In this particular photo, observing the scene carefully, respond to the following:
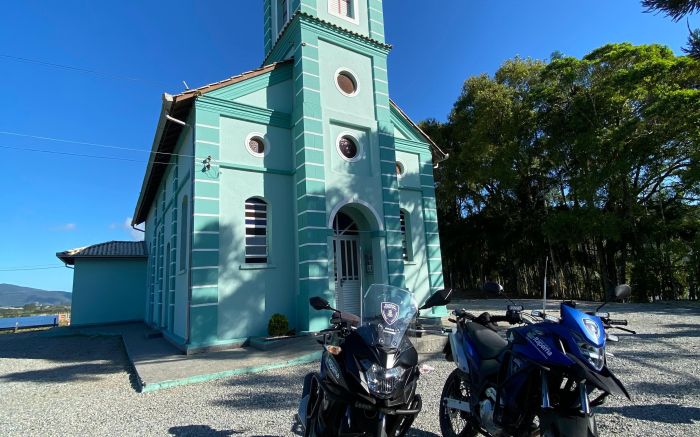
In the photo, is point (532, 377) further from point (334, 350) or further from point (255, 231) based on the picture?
point (255, 231)

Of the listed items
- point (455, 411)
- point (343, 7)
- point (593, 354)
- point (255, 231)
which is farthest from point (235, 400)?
point (343, 7)

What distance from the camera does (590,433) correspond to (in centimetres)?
233

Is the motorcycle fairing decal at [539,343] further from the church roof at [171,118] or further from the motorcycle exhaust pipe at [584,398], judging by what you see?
the church roof at [171,118]

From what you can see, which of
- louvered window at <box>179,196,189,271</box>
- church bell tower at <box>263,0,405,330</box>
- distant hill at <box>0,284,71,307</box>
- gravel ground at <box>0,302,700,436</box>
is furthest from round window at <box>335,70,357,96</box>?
distant hill at <box>0,284,71,307</box>

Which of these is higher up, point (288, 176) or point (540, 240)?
point (288, 176)

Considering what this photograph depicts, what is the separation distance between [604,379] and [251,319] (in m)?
7.32

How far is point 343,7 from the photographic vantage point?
1120 centimetres

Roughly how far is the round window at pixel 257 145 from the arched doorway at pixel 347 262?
8.31 feet

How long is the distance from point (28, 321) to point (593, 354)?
88.4 feet

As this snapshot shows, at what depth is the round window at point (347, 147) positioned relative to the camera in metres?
10.1

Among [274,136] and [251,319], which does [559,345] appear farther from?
[274,136]

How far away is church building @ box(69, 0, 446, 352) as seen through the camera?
8406 millimetres

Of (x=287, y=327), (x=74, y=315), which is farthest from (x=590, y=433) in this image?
(x=74, y=315)

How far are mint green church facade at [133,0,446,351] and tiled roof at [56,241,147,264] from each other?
28.9 ft
